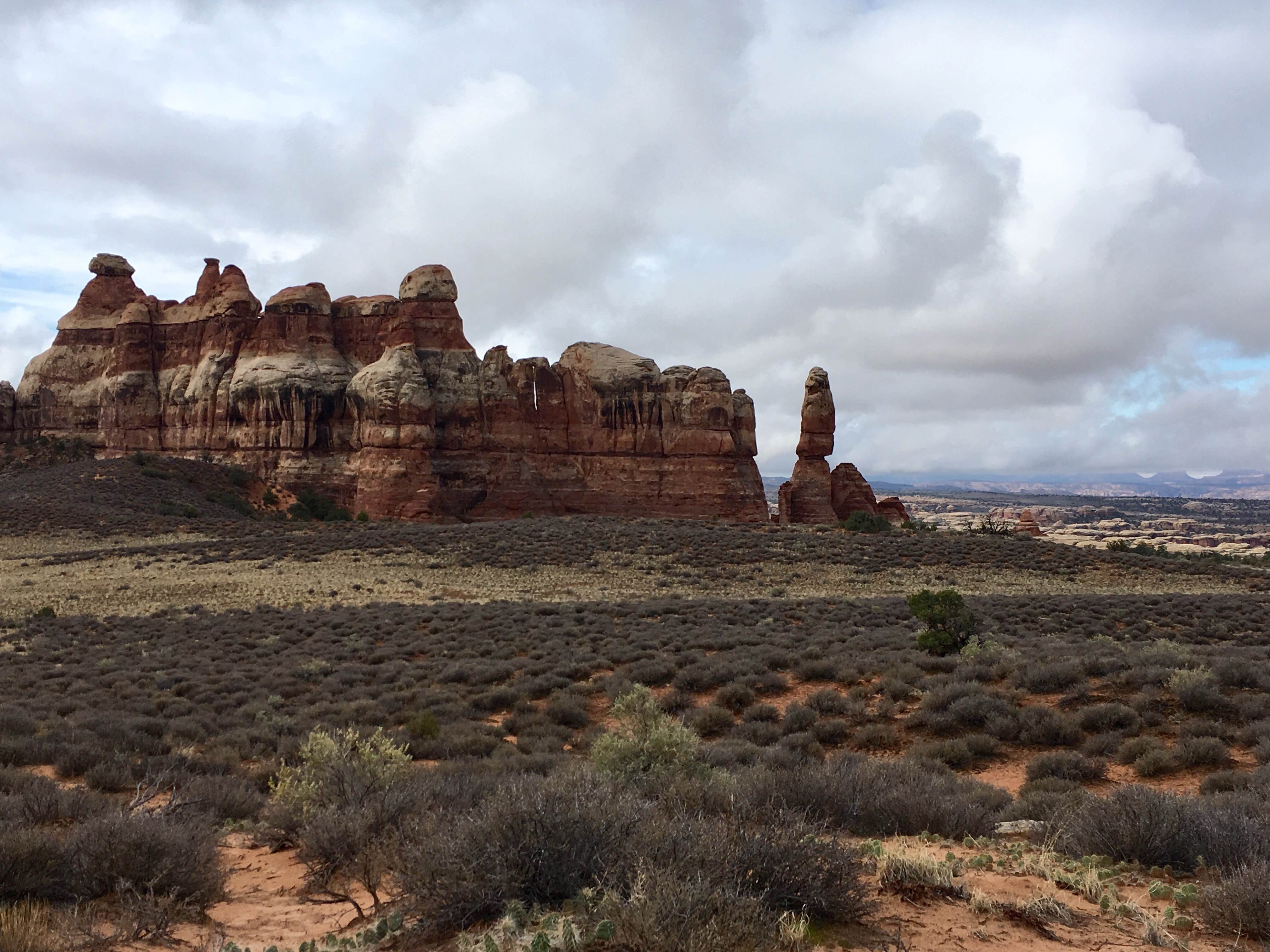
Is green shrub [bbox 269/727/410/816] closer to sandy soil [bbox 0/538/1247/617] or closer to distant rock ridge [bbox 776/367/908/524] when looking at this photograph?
sandy soil [bbox 0/538/1247/617]

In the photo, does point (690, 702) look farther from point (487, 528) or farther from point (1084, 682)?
point (487, 528)

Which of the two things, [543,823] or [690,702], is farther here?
[690,702]

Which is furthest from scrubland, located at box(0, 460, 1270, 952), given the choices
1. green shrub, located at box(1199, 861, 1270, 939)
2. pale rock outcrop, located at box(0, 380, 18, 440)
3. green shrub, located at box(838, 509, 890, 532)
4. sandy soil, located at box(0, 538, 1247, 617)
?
pale rock outcrop, located at box(0, 380, 18, 440)

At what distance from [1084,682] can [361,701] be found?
1089 cm

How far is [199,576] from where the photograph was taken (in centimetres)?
2986

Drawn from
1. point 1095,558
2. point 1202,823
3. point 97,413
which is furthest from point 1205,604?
point 97,413

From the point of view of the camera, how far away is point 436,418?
5859cm

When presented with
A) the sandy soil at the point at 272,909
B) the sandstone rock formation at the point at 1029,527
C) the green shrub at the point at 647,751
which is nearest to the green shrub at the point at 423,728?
the green shrub at the point at 647,751

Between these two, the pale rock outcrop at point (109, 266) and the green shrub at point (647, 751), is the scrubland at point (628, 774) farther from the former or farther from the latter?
the pale rock outcrop at point (109, 266)

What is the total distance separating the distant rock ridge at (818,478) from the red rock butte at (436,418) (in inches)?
154

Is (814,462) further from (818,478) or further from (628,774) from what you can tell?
→ (628,774)

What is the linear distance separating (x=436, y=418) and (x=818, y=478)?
28673 mm

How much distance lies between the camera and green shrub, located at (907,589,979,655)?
1540 cm

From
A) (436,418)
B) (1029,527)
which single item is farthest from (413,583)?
(1029,527)
